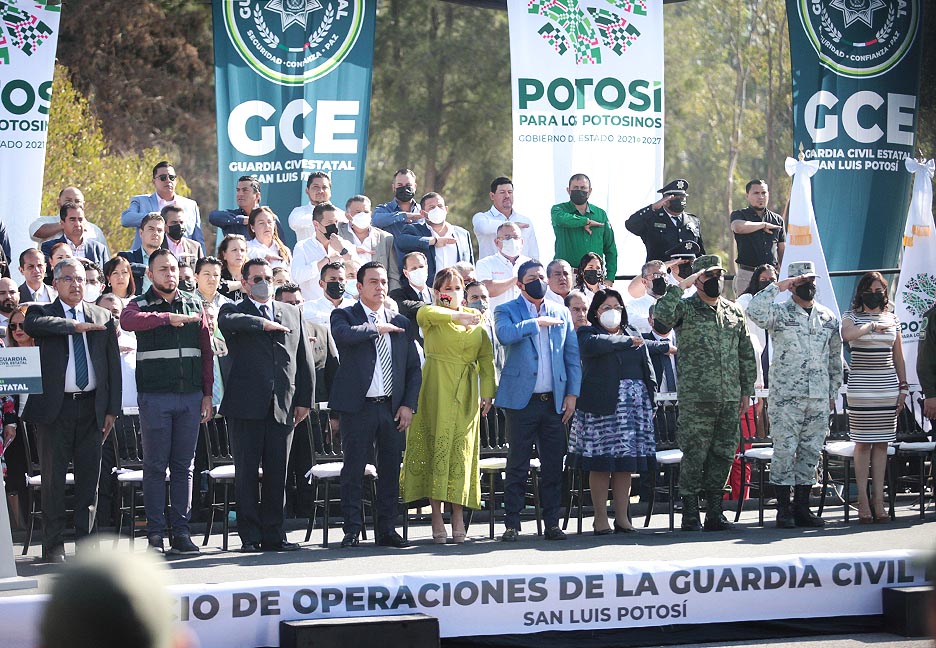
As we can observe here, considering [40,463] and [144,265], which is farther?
[144,265]

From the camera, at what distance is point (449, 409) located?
940cm

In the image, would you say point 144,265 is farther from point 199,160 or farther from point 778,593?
point 199,160

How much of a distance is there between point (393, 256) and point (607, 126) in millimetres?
2735

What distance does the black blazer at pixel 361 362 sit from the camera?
914 cm

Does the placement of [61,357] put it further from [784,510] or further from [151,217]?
[784,510]

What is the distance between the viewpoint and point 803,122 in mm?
13953

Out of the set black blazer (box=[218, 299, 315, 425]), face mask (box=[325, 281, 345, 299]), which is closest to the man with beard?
face mask (box=[325, 281, 345, 299])

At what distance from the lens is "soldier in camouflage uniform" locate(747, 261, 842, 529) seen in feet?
32.6

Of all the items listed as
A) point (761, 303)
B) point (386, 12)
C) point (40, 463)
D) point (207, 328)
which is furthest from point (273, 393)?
point (386, 12)

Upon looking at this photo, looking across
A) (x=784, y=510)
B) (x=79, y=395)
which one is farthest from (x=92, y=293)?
(x=784, y=510)

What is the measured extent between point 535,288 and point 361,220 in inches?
99.2

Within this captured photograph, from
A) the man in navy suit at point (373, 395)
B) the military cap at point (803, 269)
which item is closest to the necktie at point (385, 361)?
the man in navy suit at point (373, 395)

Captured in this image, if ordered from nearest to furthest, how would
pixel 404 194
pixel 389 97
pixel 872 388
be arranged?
pixel 872 388 < pixel 404 194 < pixel 389 97

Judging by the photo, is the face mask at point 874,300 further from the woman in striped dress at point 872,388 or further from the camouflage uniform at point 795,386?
the camouflage uniform at point 795,386
